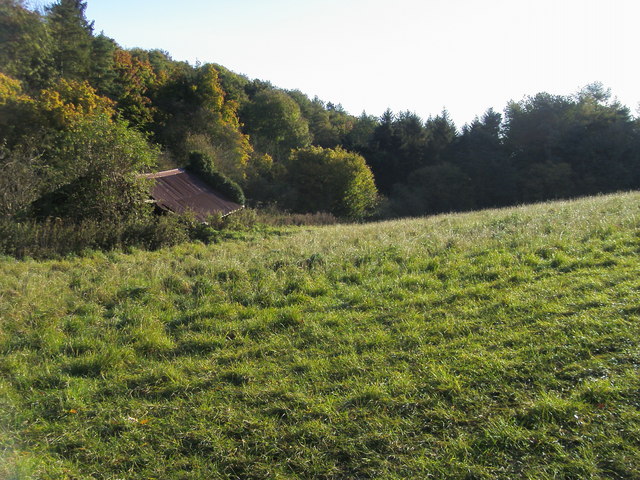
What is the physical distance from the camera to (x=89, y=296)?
6.62 meters

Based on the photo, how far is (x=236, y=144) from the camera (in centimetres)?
3728

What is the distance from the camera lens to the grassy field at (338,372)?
2912 mm

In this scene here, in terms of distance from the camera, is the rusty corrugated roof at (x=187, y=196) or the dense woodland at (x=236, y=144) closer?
the dense woodland at (x=236, y=144)

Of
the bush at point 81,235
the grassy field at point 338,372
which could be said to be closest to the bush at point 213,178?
the bush at point 81,235

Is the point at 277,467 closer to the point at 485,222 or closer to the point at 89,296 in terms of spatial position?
the point at 89,296

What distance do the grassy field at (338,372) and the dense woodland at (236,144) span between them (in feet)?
29.6

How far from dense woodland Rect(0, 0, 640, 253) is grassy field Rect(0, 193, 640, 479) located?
902cm

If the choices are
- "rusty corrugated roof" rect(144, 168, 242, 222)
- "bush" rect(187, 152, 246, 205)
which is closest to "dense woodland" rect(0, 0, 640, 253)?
"bush" rect(187, 152, 246, 205)

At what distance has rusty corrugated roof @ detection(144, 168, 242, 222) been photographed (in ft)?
60.2

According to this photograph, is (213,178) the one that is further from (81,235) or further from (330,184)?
(330,184)

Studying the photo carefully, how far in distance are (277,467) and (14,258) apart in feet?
35.8

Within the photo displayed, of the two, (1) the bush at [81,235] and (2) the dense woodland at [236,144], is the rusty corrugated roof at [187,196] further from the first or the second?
(1) the bush at [81,235]

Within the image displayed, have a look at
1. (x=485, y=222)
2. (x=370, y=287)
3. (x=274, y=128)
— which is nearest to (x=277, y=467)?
(x=370, y=287)

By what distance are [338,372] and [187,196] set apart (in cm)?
1797
